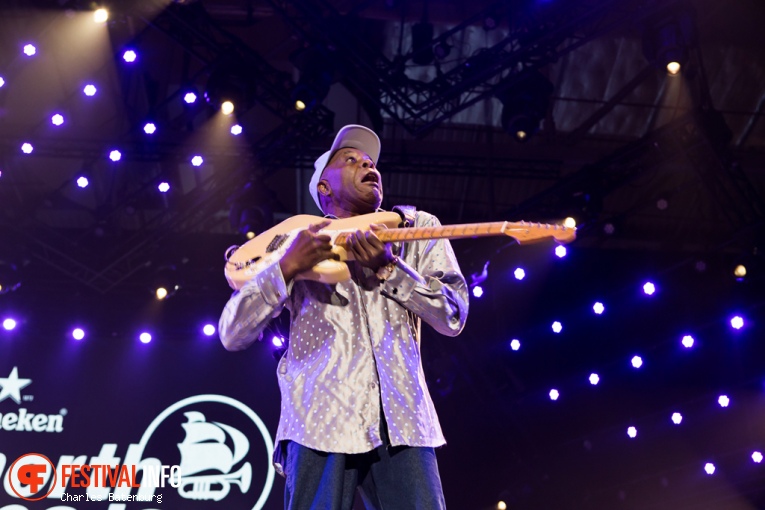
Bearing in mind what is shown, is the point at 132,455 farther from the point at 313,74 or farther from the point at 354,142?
the point at 354,142

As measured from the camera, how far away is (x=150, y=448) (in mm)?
6469

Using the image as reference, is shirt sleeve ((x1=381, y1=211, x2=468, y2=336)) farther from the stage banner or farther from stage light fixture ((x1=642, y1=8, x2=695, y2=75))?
the stage banner

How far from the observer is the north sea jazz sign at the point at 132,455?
613cm

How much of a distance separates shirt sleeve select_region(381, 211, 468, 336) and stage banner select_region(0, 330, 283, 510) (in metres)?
4.39

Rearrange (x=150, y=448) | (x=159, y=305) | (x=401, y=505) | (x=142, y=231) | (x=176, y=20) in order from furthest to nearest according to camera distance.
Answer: (x=159, y=305) < (x=142, y=231) < (x=150, y=448) < (x=176, y=20) < (x=401, y=505)

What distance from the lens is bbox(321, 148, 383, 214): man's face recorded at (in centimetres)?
248

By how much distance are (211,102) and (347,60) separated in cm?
107

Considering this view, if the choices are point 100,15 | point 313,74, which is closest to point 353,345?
point 313,74

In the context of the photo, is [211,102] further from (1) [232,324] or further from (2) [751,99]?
(2) [751,99]

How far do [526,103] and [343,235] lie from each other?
4335 mm

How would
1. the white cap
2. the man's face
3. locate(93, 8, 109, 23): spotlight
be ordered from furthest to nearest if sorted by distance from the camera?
locate(93, 8, 109, 23): spotlight → the white cap → the man's face

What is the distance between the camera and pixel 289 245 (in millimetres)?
2240

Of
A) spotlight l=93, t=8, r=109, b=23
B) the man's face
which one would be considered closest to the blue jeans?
the man's face

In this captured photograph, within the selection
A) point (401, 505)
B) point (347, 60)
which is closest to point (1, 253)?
point (347, 60)
